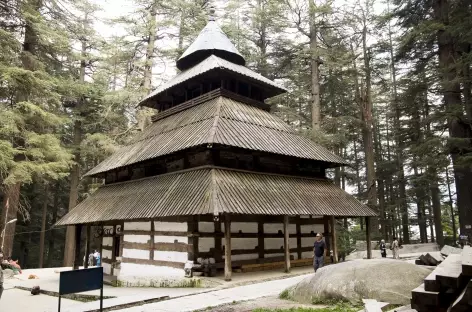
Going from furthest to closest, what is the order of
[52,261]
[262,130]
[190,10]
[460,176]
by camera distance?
[52,261] → [190,10] → [460,176] → [262,130]

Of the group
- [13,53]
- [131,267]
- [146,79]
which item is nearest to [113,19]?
[146,79]

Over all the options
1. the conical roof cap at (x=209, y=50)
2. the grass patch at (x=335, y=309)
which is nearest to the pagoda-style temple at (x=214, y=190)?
the conical roof cap at (x=209, y=50)

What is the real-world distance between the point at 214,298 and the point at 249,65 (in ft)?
85.5

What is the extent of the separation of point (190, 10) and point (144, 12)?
3926mm

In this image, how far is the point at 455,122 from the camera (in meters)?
18.4

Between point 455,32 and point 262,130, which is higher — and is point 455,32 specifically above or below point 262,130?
above

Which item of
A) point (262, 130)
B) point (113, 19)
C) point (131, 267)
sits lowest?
point (131, 267)

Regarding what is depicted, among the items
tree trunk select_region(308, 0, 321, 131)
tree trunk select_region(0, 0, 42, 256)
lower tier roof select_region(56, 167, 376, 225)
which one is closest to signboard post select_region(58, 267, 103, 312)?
lower tier roof select_region(56, 167, 376, 225)

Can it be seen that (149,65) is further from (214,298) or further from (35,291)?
(214,298)

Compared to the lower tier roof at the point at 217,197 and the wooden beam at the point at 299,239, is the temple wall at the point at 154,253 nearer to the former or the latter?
the lower tier roof at the point at 217,197

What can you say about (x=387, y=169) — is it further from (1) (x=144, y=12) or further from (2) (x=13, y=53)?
(2) (x=13, y=53)

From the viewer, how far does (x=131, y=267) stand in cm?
1494

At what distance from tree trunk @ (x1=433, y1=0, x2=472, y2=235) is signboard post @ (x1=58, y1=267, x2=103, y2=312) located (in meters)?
Answer: 16.4

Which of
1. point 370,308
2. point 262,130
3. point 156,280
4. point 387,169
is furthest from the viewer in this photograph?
point 387,169
